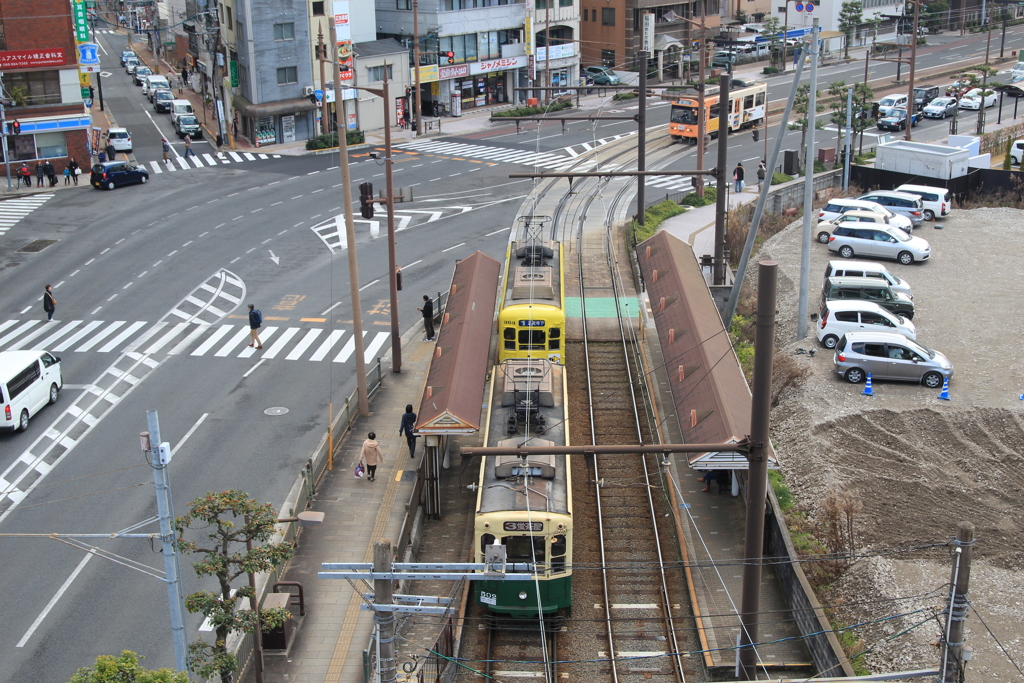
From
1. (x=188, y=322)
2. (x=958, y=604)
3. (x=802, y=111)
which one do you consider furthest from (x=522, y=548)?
(x=802, y=111)

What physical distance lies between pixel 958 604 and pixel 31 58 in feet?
198

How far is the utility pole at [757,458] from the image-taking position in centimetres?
1669

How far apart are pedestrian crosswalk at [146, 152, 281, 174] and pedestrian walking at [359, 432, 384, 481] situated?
41465 millimetres

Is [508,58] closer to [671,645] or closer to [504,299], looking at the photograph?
[504,299]

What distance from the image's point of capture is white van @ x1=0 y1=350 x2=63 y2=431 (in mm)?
32219

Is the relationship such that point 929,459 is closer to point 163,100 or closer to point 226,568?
point 226,568

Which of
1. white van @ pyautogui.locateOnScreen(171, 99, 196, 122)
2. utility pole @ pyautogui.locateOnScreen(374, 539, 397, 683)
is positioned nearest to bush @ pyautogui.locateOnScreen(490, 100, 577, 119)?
white van @ pyautogui.locateOnScreen(171, 99, 196, 122)

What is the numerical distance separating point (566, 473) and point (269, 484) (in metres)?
9.90

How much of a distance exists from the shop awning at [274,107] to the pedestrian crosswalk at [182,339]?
3137 centimetres

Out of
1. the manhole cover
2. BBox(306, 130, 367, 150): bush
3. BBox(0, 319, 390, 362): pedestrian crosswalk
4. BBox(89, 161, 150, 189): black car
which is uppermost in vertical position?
BBox(306, 130, 367, 150): bush

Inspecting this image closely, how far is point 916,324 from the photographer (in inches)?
1548

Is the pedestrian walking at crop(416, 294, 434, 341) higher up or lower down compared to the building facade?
lower down

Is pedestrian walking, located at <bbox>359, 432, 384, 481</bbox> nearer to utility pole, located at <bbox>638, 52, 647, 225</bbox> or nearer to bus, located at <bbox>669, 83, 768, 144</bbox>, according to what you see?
utility pole, located at <bbox>638, 52, 647, 225</bbox>

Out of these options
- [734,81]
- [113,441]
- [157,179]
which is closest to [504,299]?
[113,441]
